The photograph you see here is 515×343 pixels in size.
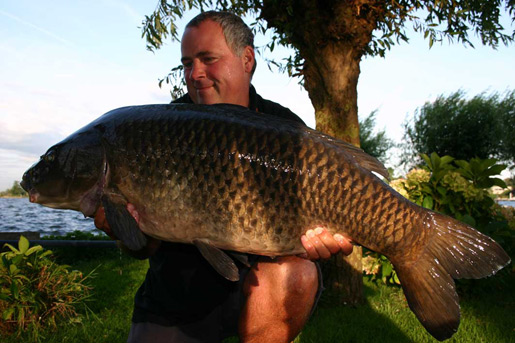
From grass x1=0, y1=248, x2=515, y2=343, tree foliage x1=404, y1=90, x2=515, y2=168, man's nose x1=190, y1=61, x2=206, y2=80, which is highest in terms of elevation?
tree foliage x1=404, y1=90, x2=515, y2=168

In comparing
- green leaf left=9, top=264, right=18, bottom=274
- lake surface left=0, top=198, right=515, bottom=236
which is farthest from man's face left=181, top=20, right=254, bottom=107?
lake surface left=0, top=198, right=515, bottom=236

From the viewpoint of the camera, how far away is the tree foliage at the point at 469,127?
28547 mm

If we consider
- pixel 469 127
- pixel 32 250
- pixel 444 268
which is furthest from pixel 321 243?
pixel 469 127

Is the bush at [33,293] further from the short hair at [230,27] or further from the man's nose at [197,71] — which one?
the short hair at [230,27]

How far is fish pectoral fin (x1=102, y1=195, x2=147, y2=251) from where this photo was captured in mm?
1998

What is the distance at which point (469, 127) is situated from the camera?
29.4 metres

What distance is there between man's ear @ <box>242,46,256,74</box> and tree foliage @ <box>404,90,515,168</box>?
28.2 meters

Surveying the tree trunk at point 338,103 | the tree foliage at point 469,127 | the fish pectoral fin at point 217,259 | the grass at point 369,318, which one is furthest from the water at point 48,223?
the tree foliage at point 469,127

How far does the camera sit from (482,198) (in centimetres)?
530

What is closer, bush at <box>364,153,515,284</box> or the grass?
the grass

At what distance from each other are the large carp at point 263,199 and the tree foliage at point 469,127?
28835mm

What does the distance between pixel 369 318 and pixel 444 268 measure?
270 cm

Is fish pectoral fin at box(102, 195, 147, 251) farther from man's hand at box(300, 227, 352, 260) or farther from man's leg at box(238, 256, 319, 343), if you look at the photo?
man's leg at box(238, 256, 319, 343)

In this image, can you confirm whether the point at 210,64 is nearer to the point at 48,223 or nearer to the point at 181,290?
the point at 181,290
